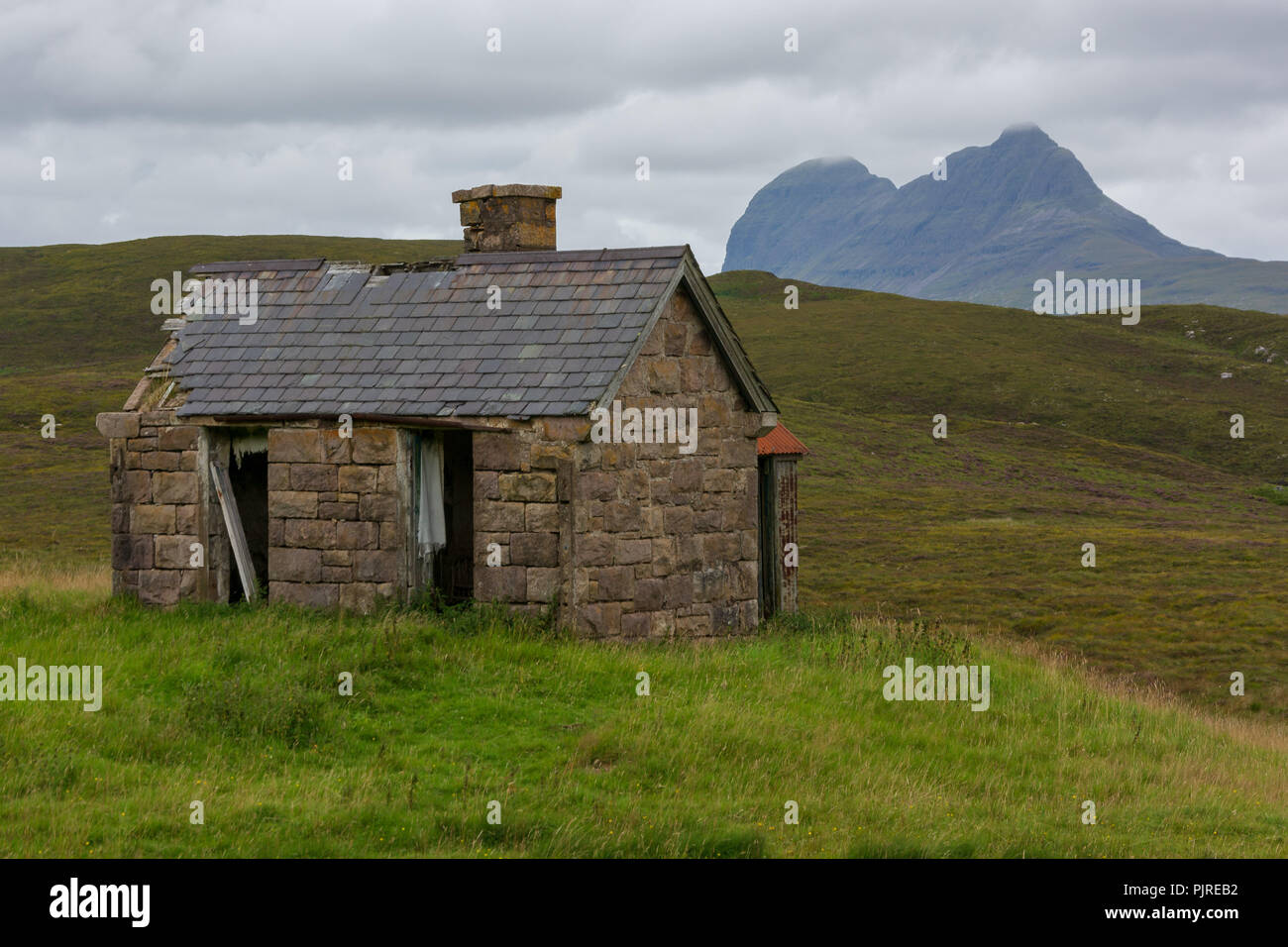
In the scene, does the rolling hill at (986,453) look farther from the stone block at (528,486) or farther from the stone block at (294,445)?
the stone block at (294,445)

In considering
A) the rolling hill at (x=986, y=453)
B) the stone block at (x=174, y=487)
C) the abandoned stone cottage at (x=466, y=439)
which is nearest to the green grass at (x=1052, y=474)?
the rolling hill at (x=986, y=453)

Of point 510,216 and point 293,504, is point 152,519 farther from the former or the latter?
point 510,216

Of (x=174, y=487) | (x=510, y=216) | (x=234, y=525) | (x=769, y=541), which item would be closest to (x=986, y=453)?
(x=769, y=541)

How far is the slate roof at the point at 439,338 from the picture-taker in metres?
14.7

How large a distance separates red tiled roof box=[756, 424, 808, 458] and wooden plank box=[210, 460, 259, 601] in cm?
689

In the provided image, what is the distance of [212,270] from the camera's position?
17.9 metres

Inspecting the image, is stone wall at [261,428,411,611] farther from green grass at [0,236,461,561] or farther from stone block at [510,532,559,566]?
green grass at [0,236,461,561]

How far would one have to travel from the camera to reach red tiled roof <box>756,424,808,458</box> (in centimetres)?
1828

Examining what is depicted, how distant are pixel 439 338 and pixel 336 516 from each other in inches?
101

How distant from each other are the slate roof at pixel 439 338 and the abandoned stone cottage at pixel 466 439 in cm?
3

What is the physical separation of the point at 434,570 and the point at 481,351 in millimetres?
3011
